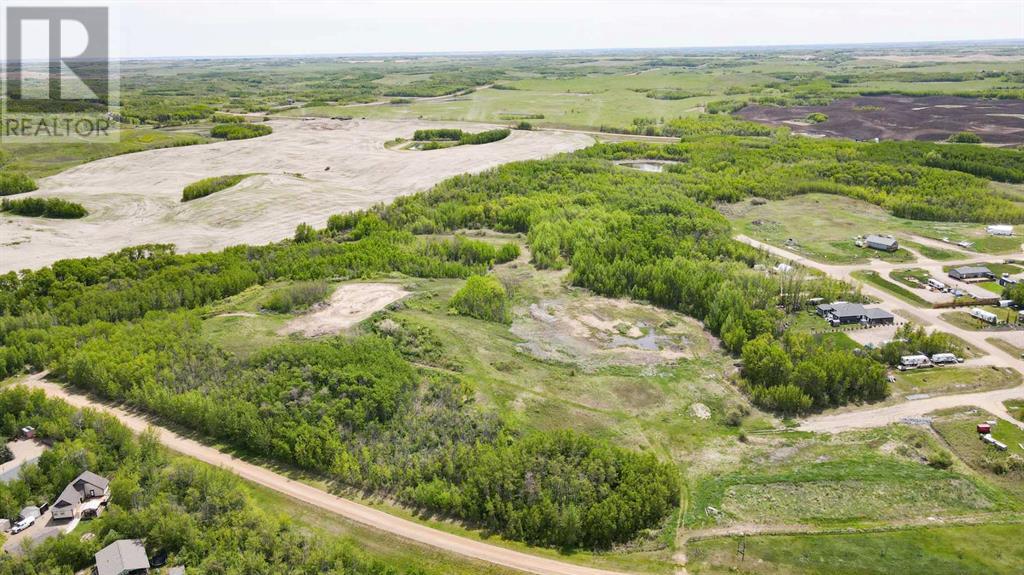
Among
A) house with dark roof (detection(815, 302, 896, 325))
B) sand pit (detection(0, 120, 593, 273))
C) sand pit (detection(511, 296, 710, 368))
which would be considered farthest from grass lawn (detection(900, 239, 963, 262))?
sand pit (detection(0, 120, 593, 273))

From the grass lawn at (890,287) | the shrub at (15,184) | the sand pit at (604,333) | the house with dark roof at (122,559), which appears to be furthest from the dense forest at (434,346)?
the shrub at (15,184)

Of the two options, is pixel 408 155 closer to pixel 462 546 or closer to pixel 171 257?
pixel 171 257

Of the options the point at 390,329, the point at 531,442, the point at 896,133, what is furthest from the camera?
the point at 896,133

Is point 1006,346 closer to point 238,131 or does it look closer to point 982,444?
point 982,444

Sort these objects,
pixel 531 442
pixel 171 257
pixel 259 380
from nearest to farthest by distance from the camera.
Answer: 1. pixel 531 442
2. pixel 259 380
3. pixel 171 257

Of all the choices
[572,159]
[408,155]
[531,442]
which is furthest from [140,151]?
[531,442]

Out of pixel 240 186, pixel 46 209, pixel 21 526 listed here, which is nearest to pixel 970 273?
pixel 21 526
